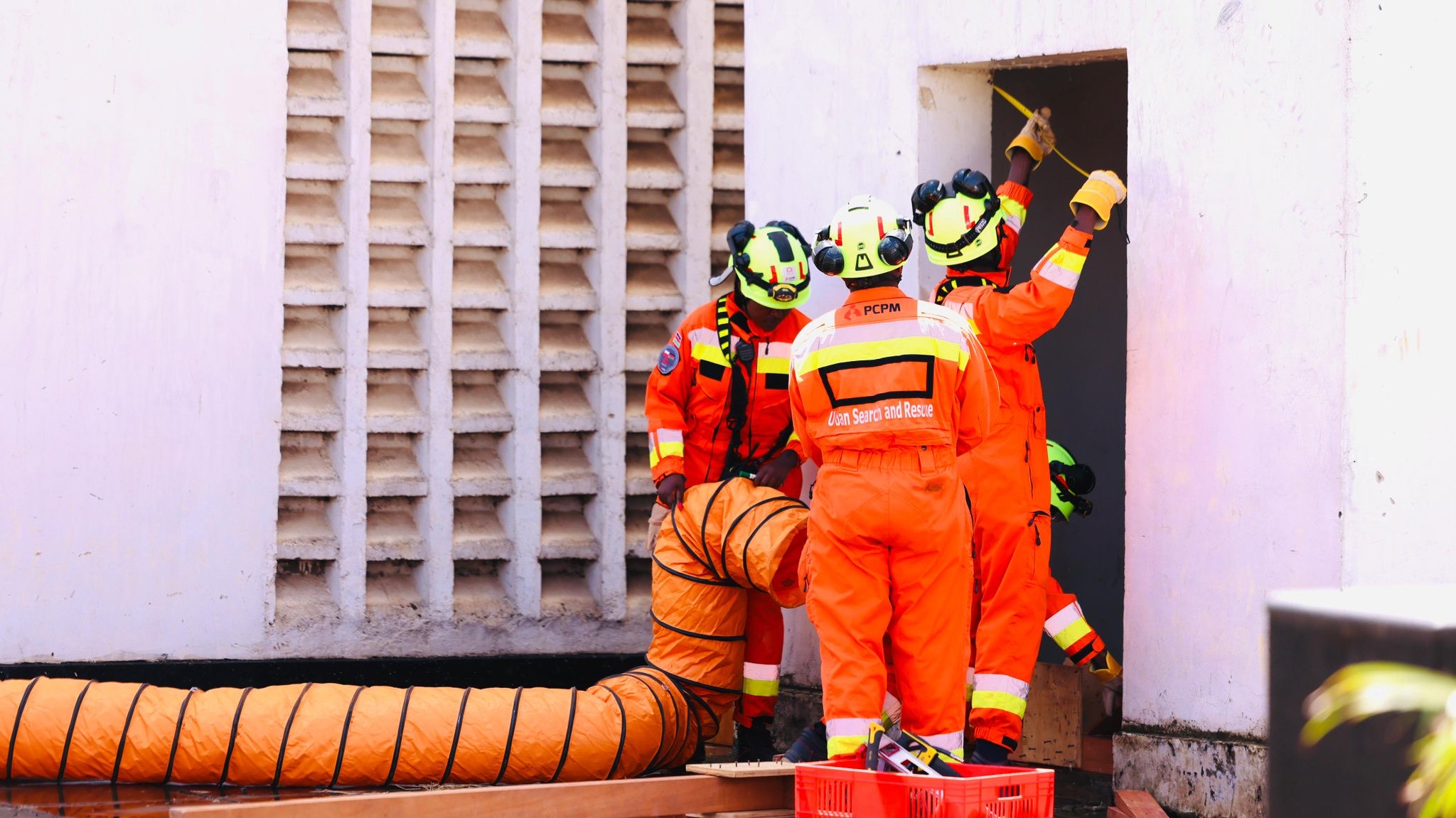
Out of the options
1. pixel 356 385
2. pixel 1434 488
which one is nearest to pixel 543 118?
pixel 356 385

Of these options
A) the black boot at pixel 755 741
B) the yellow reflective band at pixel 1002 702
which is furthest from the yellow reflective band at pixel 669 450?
the yellow reflective band at pixel 1002 702

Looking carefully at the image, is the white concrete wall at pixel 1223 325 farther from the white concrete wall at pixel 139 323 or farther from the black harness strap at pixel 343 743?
the white concrete wall at pixel 139 323

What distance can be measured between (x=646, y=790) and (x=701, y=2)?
4.07 metres

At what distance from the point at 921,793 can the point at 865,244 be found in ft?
5.82

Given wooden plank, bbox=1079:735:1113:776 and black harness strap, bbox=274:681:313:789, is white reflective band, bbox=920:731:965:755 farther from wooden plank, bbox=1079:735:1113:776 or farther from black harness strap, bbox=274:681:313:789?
black harness strap, bbox=274:681:313:789

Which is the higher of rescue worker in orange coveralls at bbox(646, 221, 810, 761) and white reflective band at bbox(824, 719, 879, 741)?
rescue worker in orange coveralls at bbox(646, 221, 810, 761)

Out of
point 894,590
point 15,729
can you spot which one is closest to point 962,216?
point 894,590

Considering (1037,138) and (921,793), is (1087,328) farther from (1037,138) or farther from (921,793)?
(921,793)

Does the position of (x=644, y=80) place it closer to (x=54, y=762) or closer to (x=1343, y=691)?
(x=54, y=762)

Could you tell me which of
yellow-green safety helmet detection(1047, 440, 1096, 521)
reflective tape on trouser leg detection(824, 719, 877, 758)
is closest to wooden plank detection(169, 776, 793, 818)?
reflective tape on trouser leg detection(824, 719, 877, 758)

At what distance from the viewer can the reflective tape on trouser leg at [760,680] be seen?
6809mm

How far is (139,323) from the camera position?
25.0 ft

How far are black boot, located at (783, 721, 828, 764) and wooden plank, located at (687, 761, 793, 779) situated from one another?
0.16 ft

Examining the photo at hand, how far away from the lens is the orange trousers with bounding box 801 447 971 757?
18.3ft
